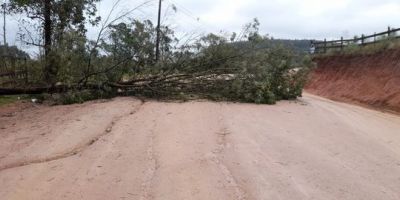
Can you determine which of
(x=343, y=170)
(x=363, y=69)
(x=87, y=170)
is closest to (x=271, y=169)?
(x=343, y=170)

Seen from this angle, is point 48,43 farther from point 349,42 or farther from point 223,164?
point 349,42

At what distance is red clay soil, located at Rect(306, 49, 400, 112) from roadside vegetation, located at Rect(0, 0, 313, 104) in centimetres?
889

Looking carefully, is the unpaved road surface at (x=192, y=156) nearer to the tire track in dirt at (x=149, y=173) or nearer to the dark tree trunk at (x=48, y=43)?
the tire track in dirt at (x=149, y=173)

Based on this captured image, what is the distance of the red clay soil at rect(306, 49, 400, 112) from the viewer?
23.3 meters

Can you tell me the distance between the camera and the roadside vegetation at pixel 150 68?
14.4m

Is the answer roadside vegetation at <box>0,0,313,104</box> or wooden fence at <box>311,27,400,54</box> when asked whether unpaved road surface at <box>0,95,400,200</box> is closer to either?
roadside vegetation at <box>0,0,313,104</box>

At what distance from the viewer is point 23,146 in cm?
909

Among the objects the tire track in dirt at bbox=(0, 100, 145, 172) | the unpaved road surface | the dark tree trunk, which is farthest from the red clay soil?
the tire track in dirt at bbox=(0, 100, 145, 172)

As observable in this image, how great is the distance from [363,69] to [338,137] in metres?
19.8

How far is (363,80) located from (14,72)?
1825cm

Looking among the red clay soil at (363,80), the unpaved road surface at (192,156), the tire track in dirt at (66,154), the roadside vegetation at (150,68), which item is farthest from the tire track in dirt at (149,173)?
the red clay soil at (363,80)

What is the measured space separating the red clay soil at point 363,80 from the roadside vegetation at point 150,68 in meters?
8.89

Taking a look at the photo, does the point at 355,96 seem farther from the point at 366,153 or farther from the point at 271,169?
the point at 271,169

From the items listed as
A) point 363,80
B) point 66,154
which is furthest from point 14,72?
point 363,80
